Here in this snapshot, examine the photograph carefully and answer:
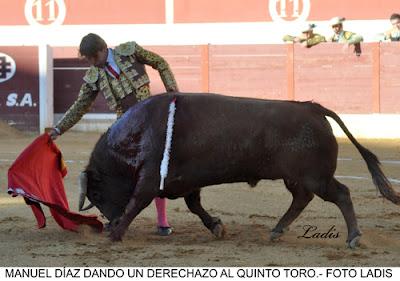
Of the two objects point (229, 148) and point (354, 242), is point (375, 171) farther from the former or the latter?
point (229, 148)

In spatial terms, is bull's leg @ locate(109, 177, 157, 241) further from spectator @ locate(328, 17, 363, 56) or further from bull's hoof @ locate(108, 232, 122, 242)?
spectator @ locate(328, 17, 363, 56)

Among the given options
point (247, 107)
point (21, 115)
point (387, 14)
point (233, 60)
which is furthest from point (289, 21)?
point (247, 107)

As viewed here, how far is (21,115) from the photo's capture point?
11.9 m

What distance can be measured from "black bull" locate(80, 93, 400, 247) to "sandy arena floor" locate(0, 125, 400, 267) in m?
0.17

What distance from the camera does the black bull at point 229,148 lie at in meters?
4.07

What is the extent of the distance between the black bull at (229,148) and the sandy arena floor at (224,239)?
0.17 metres

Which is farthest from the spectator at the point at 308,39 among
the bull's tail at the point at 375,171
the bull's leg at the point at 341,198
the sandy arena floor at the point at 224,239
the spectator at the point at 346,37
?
the bull's leg at the point at 341,198

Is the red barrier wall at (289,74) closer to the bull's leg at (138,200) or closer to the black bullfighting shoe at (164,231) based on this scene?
the black bullfighting shoe at (164,231)

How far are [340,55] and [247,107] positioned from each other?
759cm

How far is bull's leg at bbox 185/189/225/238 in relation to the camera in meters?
4.29

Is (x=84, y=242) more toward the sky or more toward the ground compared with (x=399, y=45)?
more toward the ground

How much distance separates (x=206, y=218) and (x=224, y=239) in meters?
0.15

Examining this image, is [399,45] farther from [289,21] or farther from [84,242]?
[84,242]

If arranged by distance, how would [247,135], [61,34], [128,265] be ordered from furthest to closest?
[61,34]
[247,135]
[128,265]
